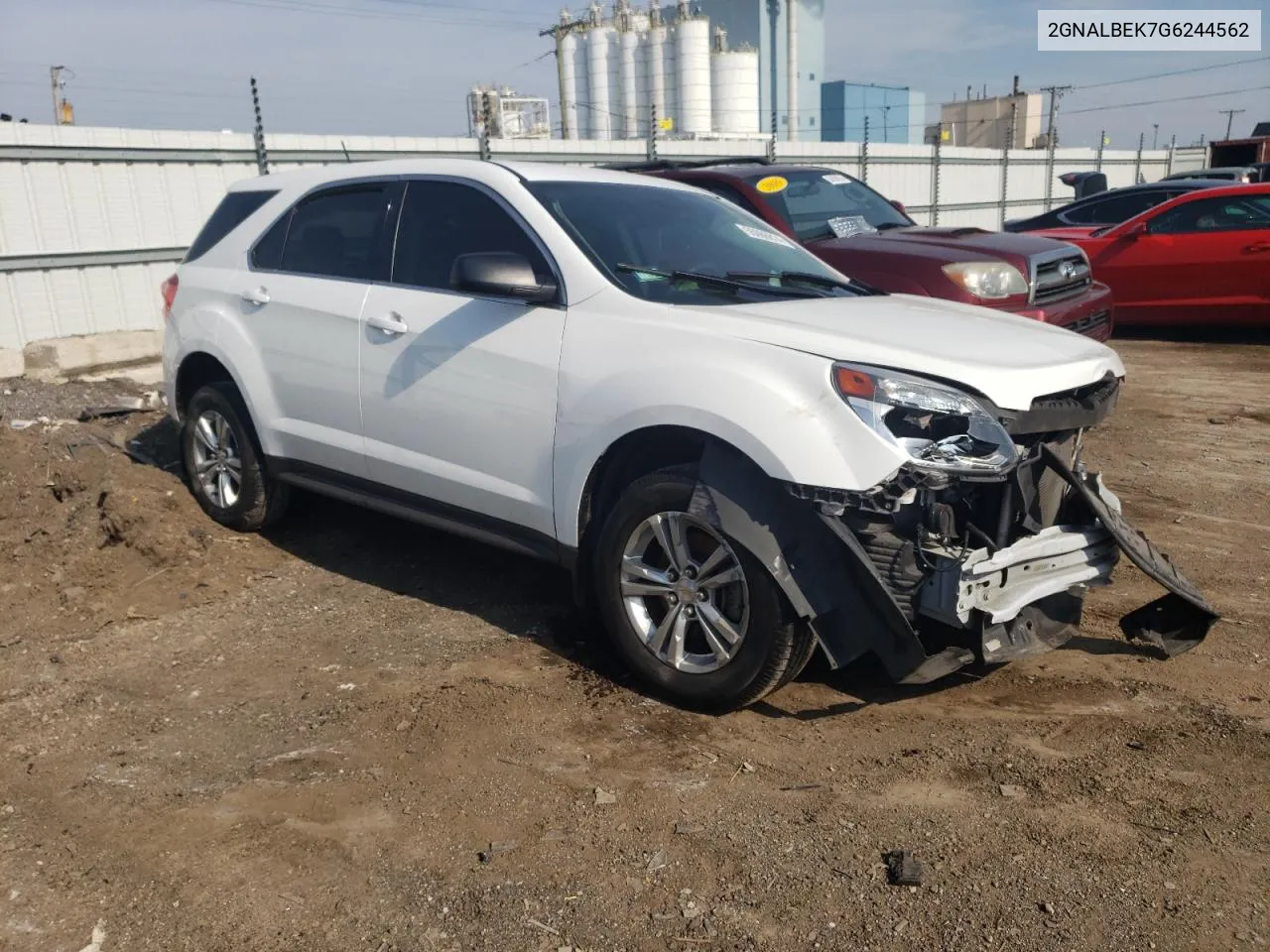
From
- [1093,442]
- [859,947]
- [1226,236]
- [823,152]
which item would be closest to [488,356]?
[859,947]

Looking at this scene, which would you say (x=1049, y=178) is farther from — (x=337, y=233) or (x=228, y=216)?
(x=337, y=233)

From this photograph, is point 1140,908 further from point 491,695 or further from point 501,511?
point 501,511

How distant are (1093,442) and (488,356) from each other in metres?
4.90

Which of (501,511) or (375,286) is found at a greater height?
(375,286)

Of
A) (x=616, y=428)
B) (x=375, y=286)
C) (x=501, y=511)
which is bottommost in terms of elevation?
(x=501, y=511)

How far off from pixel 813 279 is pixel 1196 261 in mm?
8446

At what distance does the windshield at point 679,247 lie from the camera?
4207 millimetres

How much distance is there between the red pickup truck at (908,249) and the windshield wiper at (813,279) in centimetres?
272

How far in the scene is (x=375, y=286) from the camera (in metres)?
4.82

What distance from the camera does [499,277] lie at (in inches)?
158

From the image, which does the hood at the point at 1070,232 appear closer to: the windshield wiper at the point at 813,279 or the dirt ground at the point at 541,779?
the dirt ground at the point at 541,779

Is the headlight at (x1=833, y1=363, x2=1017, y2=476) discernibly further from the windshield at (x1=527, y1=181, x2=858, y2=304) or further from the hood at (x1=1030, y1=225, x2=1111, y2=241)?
the hood at (x1=1030, y1=225, x2=1111, y2=241)

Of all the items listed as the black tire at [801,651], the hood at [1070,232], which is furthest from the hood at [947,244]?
the hood at [1070,232]

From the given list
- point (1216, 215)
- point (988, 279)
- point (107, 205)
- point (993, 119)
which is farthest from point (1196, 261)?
point (993, 119)
